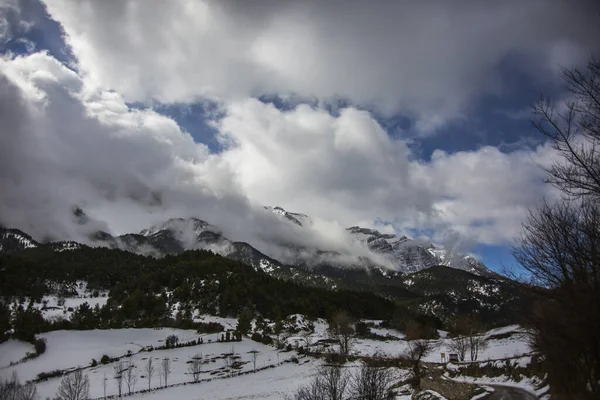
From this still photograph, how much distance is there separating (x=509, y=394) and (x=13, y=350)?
110 meters

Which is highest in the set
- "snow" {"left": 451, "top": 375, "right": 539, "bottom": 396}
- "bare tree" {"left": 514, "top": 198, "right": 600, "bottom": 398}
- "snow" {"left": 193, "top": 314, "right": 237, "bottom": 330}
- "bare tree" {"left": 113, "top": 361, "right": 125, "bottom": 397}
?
"bare tree" {"left": 514, "top": 198, "right": 600, "bottom": 398}

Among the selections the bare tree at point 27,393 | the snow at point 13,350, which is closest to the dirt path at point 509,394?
the bare tree at point 27,393

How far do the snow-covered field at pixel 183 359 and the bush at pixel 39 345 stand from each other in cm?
141

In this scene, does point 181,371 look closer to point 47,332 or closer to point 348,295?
point 47,332

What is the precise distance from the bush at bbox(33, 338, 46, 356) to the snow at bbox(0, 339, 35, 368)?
1.24 metres

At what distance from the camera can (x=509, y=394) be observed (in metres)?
26.9

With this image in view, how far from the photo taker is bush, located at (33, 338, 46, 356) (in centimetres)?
8844

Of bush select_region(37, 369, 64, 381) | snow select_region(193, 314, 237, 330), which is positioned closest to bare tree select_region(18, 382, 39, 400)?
bush select_region(37, 369, 64, 381)

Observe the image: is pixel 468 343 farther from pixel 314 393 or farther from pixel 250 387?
pixel 314 393

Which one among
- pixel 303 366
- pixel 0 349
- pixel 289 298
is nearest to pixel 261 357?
pixel 303 366

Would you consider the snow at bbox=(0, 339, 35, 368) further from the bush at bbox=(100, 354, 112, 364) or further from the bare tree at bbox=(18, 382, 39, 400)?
the bare tree at bbox=(18, 382, 39, 400)

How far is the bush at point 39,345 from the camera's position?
88438 mm

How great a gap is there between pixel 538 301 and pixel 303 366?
70.8 metres

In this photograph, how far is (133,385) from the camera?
63531mm
